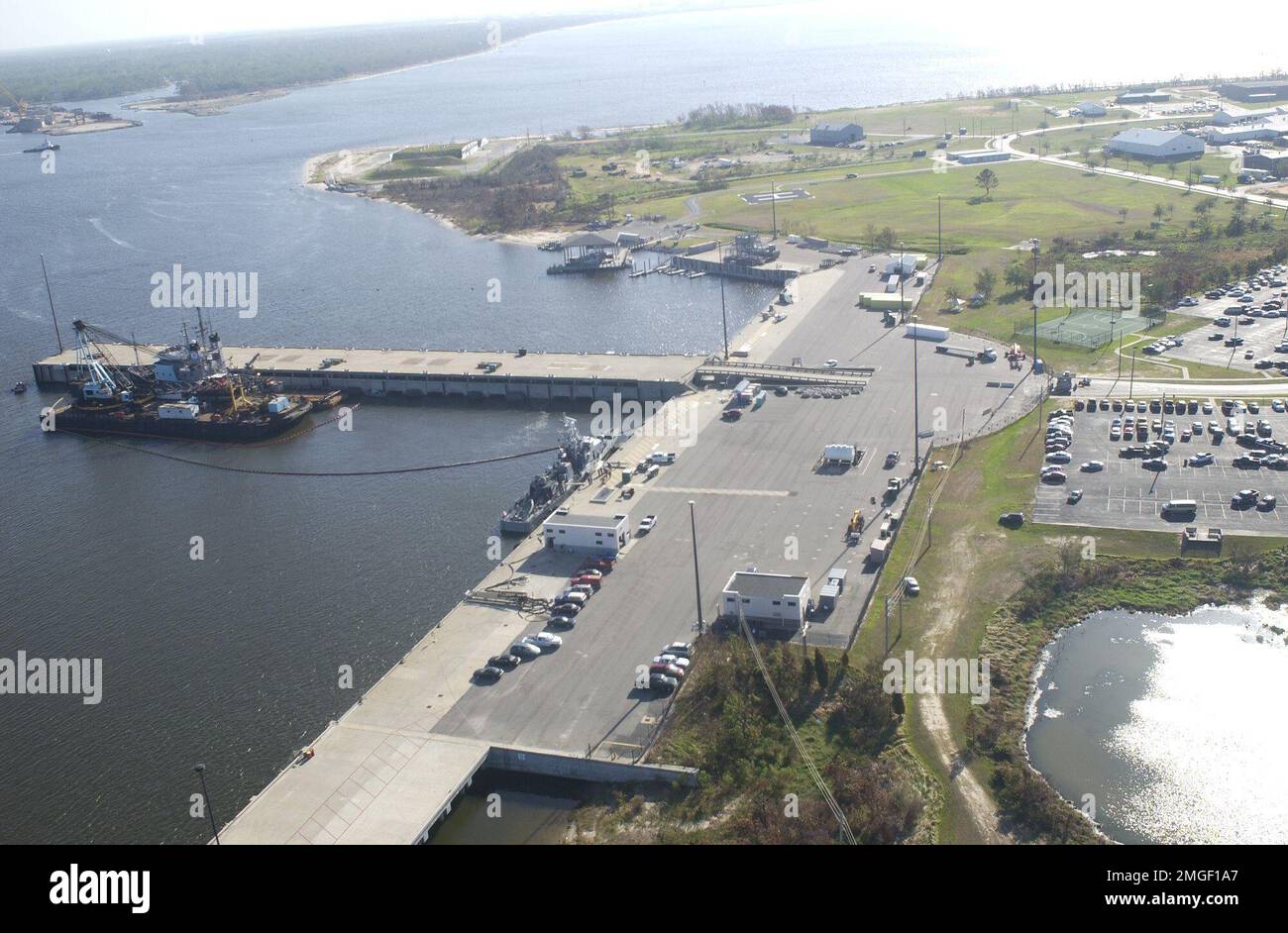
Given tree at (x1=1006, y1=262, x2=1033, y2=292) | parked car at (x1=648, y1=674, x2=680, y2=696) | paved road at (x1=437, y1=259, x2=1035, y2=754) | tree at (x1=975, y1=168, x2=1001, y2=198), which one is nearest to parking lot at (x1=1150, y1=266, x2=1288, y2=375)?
tree at (x1=1006, y1=262, x2=1033, y2=292)

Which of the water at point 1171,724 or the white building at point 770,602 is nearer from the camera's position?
the water at point 1171,724

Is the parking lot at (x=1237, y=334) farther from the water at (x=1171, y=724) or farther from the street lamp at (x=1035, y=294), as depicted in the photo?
the water at (x=1171, y=724)

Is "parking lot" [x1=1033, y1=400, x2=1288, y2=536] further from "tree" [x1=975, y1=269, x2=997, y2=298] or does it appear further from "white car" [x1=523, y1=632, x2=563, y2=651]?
"tree" [x1=975, y1=269, x2=997, y2=298]

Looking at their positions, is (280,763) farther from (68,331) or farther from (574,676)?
(68,331)

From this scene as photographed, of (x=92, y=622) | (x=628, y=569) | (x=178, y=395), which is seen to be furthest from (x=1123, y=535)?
(x=178, y=395)

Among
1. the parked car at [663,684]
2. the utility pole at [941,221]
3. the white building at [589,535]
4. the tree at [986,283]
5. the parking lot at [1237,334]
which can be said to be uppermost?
the utility pole at [941,221]

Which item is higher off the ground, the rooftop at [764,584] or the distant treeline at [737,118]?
the distant treeline at [737,118]

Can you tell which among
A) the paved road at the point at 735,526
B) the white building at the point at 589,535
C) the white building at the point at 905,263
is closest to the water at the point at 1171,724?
the paved road at the point at 735,526

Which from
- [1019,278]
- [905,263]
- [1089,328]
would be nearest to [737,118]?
[905,263]
